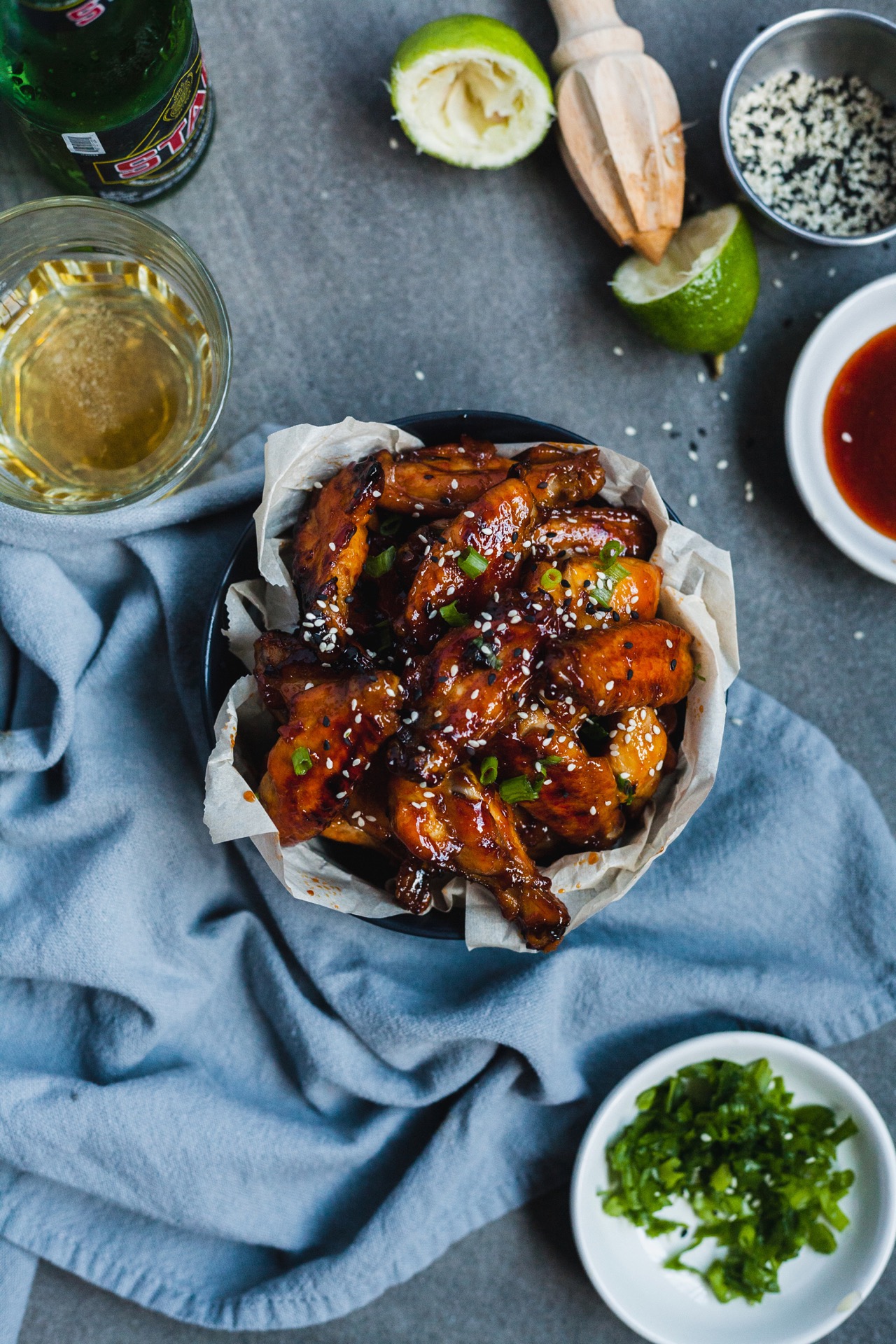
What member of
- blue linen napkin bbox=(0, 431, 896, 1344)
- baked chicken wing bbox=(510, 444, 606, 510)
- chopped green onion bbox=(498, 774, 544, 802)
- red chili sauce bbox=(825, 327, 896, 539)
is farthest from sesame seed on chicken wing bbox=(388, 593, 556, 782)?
red chili sauce bbox=(825, 327, 896, 539)

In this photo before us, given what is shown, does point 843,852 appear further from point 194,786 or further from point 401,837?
point 194,786

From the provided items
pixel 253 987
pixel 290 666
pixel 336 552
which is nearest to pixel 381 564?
pixel 336 552

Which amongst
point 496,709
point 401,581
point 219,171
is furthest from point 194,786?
point 219,171

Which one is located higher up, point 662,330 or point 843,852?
point 662,330

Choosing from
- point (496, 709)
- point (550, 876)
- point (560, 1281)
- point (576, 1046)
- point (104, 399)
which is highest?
point (104, 399)

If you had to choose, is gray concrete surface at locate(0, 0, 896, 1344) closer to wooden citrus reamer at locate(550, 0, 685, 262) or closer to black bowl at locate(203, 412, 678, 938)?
wooden citrus reamer at locate(550, 0, 685, 262)

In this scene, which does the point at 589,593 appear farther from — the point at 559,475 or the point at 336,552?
the point at 336,552
